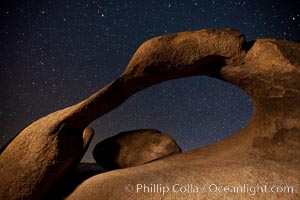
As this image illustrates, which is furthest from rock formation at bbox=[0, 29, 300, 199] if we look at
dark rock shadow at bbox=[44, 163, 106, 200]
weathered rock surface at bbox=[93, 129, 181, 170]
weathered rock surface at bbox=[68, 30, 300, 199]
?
weathered rock surface at bbox=[93, 129, 181, 170]

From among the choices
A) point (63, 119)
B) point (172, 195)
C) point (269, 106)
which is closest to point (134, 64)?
point (63, 119)

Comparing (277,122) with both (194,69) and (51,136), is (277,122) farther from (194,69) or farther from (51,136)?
(51,136)

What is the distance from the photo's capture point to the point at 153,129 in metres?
3.71

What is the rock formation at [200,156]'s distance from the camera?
217cm

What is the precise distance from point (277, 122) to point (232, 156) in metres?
0.63

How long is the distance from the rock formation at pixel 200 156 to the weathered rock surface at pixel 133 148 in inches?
22.0

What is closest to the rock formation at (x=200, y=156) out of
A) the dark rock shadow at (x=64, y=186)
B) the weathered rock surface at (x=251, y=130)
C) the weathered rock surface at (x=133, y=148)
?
the weathered rock surface at (x=251, y=130)

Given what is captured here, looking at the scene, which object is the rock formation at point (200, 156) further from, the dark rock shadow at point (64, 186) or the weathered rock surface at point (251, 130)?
the dark rock shadow at point (64, 186)

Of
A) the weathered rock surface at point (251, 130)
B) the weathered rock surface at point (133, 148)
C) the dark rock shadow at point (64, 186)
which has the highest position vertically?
the weathered rock surface at point (251, 130)

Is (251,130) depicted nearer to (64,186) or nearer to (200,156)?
(200,156)

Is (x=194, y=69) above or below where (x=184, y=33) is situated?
below

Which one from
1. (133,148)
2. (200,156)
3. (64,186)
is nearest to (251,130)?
(200,156)

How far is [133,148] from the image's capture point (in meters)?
3.53

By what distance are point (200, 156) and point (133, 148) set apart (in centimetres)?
110
